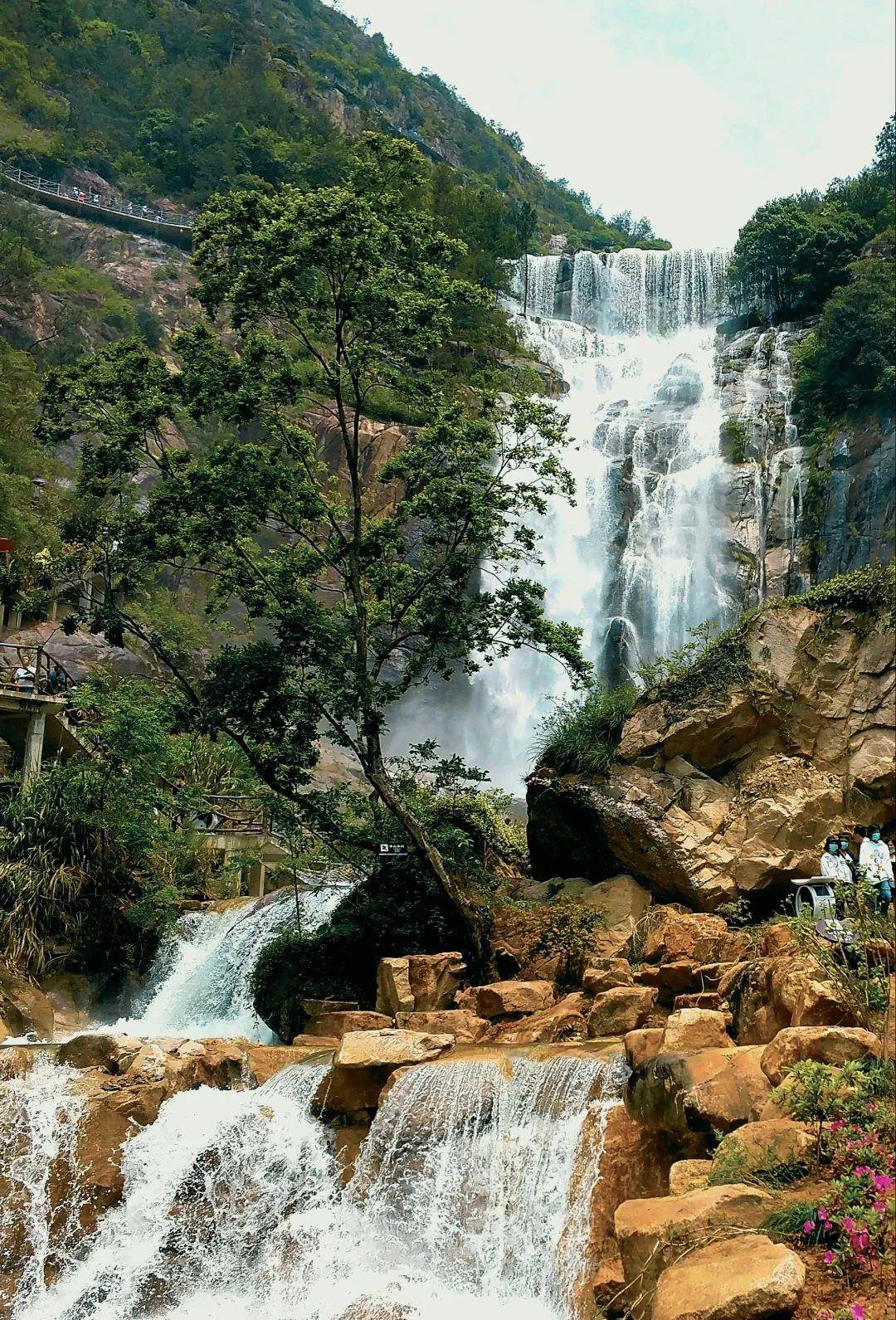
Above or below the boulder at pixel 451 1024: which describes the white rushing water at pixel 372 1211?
below

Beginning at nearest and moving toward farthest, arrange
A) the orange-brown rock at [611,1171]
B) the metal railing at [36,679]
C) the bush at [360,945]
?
the orange-brown rock at [611,1171], the bush at [360,945], the metal railing at [36,679]

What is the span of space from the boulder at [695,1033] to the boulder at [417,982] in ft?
13.6

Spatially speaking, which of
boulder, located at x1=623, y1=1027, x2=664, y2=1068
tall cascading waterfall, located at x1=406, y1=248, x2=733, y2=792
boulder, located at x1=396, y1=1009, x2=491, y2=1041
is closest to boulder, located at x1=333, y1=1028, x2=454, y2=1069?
boulder, located at x1=396, y1=1009, x2=491, y2=1041

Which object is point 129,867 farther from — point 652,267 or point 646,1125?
point 652,267

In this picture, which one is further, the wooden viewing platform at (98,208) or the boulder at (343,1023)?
the wooden viewing platform at (98,208)

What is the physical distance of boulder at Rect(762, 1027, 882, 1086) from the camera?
6875 millimetres

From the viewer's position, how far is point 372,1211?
888 cm

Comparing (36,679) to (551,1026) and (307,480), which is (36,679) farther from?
(551,1026)

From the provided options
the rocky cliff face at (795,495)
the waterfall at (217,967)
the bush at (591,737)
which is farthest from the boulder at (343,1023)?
the rocky cliff face at (795,495)

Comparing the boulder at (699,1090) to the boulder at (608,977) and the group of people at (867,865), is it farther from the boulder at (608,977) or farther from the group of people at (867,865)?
the boulder at (608,977)

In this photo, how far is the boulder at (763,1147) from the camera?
21.3 feet

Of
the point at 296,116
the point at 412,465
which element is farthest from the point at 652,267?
the point at 412,465

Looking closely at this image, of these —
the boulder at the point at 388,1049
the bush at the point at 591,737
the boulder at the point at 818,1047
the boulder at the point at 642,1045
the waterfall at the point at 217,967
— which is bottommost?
the waterfall at the point at 217,967

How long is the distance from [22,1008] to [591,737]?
317 inches
